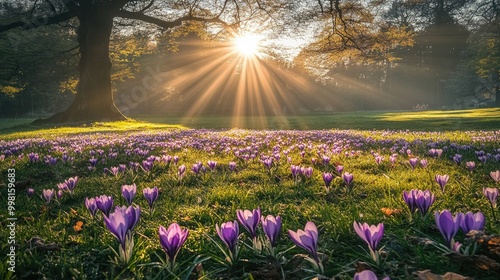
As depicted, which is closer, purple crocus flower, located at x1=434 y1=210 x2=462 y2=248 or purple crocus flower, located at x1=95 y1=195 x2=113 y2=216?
purple crocus flower, located at x1=434 y1=210 x2=462 y2=248

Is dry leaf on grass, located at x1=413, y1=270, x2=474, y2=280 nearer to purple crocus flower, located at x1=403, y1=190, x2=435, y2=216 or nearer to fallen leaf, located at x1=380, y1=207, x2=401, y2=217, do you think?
purple crocus flower, located at x1=403, y1=190, x2=435, y2=216

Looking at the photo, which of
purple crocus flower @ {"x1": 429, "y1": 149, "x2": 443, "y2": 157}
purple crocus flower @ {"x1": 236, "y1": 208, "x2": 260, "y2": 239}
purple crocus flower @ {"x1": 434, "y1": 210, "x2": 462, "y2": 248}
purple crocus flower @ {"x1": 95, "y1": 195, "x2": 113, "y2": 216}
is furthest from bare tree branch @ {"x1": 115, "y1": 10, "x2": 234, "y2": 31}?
purple crocus flower @ {"x1": 434, "y1": 210, "x2": 462, "y2": 248}

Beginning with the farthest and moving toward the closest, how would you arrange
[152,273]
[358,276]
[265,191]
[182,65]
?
[182,65] < [265,191] < [152,273] < [358,276]

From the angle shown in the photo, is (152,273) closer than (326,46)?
Yes

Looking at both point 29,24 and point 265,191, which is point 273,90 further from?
point 265,191

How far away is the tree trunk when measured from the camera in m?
24.7

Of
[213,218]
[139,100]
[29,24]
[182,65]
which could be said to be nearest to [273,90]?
[182,65]

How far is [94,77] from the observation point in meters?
25.1

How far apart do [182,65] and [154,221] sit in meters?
61.0

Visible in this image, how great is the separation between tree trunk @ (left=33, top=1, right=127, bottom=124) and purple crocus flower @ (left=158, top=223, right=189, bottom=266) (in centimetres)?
2529

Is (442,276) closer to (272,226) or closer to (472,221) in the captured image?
(472,221)

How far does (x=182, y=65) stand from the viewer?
2400 inches

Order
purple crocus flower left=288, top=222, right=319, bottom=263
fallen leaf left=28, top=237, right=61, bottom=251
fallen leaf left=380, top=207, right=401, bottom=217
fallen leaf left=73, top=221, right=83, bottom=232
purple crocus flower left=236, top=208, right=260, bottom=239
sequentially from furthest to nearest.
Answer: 1. fallen leaf left=380, top=207, right=401, bottom=217
2. fallen leaf left=73, top=221, right=83, bottom=232
3. fallen leaf left=28, top=237, right=61, bottom=251
4. purple crocus flower left=236, top=208, right=260, bottom=239
5. purple crocus flower left=288, top=222, right=319, bottom=263

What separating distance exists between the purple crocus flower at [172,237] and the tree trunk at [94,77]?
83.0 feet
